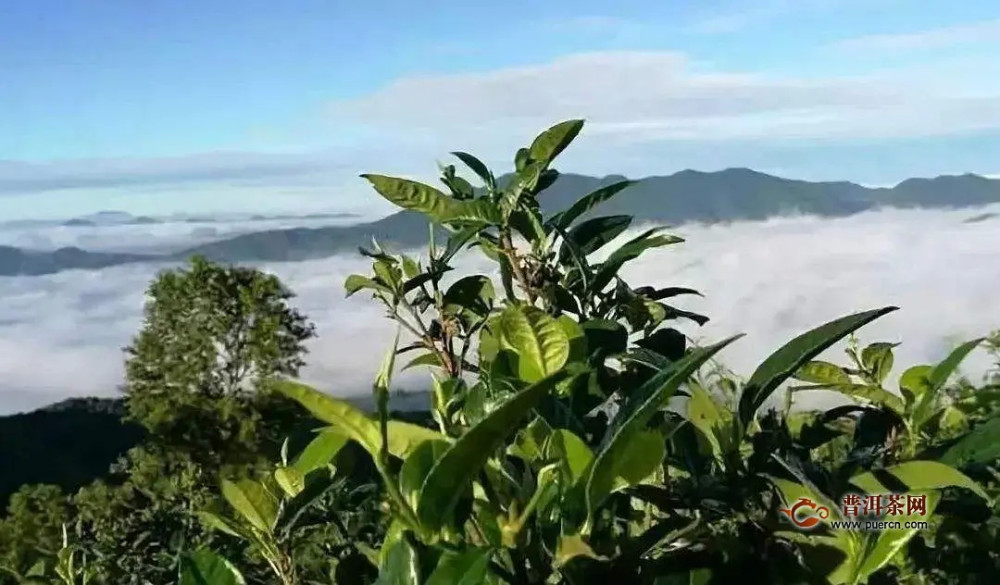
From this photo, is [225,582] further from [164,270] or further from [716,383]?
[164,270]

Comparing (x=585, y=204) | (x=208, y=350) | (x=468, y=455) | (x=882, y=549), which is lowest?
(x=208, y=350)

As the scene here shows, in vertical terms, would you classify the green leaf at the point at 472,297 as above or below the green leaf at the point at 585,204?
below

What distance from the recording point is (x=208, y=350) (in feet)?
25.5

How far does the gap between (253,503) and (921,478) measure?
41 centimetres

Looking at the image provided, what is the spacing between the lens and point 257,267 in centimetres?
758

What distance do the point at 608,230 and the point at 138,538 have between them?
729 millimetres

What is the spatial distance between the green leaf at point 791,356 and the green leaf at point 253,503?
30 centimetres

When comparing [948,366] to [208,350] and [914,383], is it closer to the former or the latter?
[914,383]

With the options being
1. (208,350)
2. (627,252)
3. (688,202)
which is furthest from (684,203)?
(208,350)

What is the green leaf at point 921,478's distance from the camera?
64cm

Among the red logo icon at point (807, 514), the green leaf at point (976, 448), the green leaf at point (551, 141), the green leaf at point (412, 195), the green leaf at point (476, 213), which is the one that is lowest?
Answer: the red logo icon at point (807, 514)

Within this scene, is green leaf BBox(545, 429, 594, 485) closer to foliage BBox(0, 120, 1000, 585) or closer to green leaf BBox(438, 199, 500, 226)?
Result: foliage BBox(0, 120, 1000, 585)

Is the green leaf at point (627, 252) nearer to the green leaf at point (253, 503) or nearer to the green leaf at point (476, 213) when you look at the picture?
the green leaf at point (476, 213)

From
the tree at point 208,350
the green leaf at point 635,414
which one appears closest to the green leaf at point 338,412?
the green leaf at point 635,414
